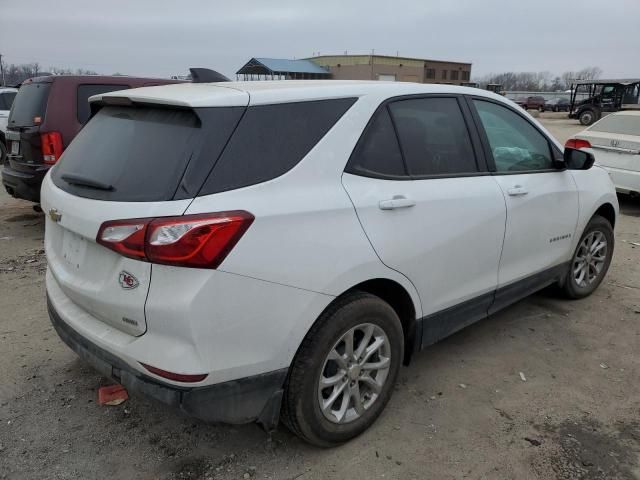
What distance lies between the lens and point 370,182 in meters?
2.54

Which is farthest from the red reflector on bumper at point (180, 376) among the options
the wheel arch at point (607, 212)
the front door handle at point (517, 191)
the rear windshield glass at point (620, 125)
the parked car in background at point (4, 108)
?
the parked car in background at point (4, 108)

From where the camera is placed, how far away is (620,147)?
303 inches

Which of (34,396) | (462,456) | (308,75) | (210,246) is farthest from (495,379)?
(308,75)

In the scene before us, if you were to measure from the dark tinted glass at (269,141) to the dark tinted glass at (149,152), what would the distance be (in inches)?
2.0

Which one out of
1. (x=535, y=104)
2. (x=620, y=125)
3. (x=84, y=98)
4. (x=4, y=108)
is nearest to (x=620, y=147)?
(x=620, y=125)

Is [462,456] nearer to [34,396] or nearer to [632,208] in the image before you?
[34,396]

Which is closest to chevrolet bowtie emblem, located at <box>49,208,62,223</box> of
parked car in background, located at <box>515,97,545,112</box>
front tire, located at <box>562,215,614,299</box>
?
front tire, located at <box>562,215,614,299</box>

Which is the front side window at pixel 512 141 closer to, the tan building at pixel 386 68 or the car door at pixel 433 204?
the car door at pixel 433 204

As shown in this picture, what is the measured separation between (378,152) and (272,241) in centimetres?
84

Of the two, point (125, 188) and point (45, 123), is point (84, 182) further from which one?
point (45, 123)

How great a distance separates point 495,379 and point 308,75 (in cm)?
5324

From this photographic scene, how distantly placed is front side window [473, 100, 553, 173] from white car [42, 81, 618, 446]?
0.20 metres

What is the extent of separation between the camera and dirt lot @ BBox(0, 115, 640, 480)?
2.52 meters

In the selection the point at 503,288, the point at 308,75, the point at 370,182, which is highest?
the point at 308,75
